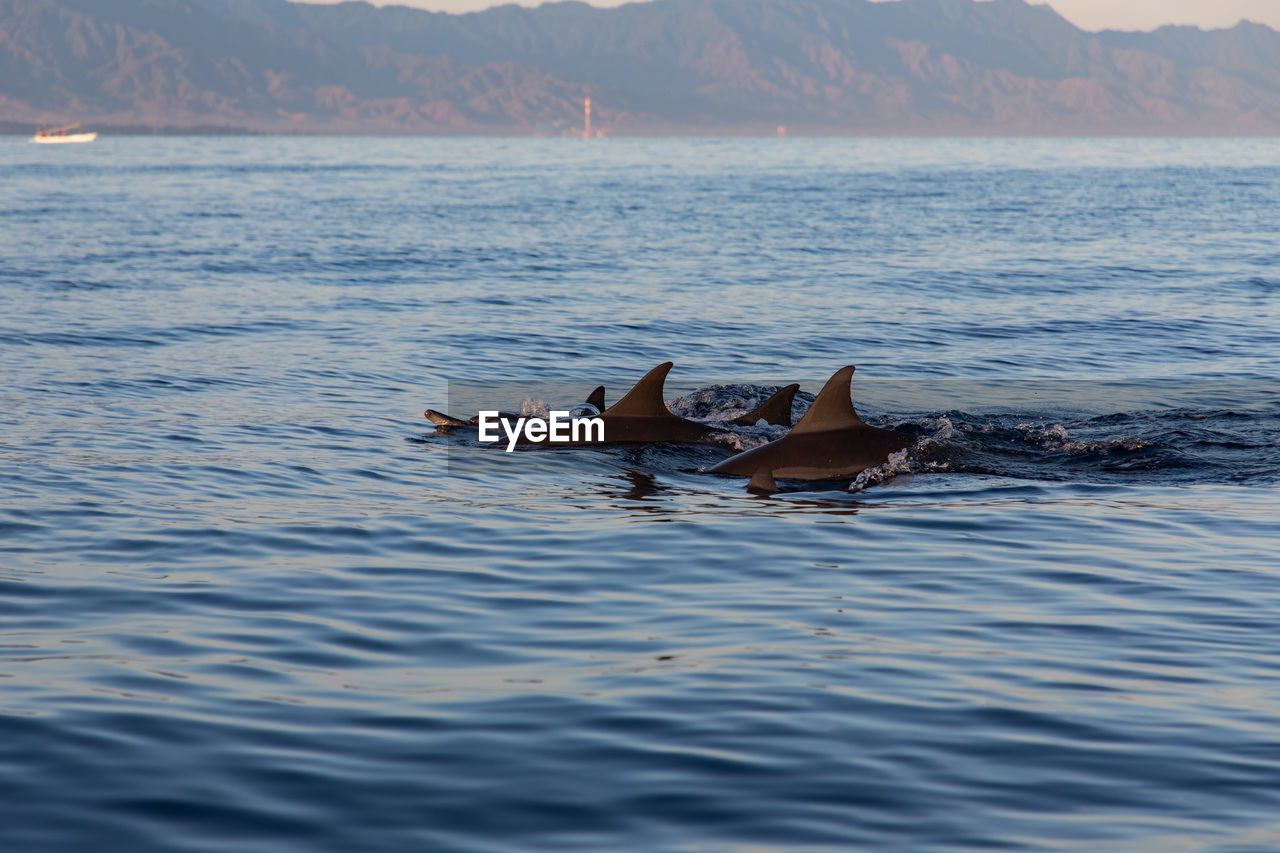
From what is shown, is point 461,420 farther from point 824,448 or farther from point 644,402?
point 824,448

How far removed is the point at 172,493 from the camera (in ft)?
42.4

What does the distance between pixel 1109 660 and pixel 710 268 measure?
31164 millimetres

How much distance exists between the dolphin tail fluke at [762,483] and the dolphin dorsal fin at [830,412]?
68cm

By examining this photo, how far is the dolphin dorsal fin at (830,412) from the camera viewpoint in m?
13.6

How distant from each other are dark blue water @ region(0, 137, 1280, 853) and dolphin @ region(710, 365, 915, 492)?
38 centimetres

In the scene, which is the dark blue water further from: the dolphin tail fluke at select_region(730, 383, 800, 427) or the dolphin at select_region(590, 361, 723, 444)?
the dolphin tail fluke at select_region(730, 383, 800, 427)

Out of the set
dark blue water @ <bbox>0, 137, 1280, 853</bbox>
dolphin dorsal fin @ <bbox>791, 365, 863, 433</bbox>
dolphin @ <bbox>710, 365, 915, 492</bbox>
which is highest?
dolphin dorsal fin @ <bbox>791, 365, 863, 433</bbox>

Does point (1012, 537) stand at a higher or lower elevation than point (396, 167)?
lower

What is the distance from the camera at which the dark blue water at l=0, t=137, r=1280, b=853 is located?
20.1ft

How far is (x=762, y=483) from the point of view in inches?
532

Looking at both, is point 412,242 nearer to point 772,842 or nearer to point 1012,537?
point 1012,537

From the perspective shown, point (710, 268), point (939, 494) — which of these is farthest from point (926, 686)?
point (710, 268)

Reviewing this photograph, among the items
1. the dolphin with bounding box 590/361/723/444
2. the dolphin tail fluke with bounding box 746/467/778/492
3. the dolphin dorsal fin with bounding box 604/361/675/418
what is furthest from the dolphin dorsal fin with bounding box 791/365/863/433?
the dolphin dorsal fin with bounding box 604/361/675/418

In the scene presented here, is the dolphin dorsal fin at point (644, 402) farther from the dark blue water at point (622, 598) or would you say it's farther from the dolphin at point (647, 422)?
the dark blue water at point (622, 598)
